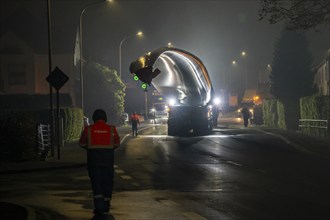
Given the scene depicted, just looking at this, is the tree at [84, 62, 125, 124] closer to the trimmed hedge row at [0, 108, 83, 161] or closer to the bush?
the trimmed hedge row at [0, 108, 83, 161]

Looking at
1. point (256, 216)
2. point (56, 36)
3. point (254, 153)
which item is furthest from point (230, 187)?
point (56, 36)

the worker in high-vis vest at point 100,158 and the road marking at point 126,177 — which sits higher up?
the worker in high-vis vest at point 100,158

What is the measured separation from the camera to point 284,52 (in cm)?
6175

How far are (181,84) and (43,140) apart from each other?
13214mm

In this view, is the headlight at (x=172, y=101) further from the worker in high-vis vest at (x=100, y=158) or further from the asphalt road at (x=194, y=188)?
the worker in high-vis vest at (x=100, y=158)

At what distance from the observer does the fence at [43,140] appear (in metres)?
23.7

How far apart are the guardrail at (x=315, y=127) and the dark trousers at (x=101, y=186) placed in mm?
24309

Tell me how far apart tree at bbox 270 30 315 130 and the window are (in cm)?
2524

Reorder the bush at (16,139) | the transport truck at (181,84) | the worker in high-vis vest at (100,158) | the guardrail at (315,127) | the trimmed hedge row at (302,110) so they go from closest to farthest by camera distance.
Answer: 1. the worker in high-vis vest at (100,158)
2. the bush at (16,139)
3. the guardrail at (315,127)
4. the trimmed hedge row at (302,110)
5. the transport truck at (181,84)

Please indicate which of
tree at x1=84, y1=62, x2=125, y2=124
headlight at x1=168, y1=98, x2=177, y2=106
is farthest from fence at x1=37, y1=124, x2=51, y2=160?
tree at x1=84, y1=62, x2=125, y2=124

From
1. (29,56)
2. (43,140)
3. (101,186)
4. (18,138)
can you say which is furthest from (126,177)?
(29,56)

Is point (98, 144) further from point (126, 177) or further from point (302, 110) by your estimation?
point (302, 110)

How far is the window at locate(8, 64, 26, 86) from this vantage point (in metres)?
64.1

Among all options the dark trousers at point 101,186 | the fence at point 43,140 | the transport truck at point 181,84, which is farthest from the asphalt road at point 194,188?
the transport truck at point 181,84
